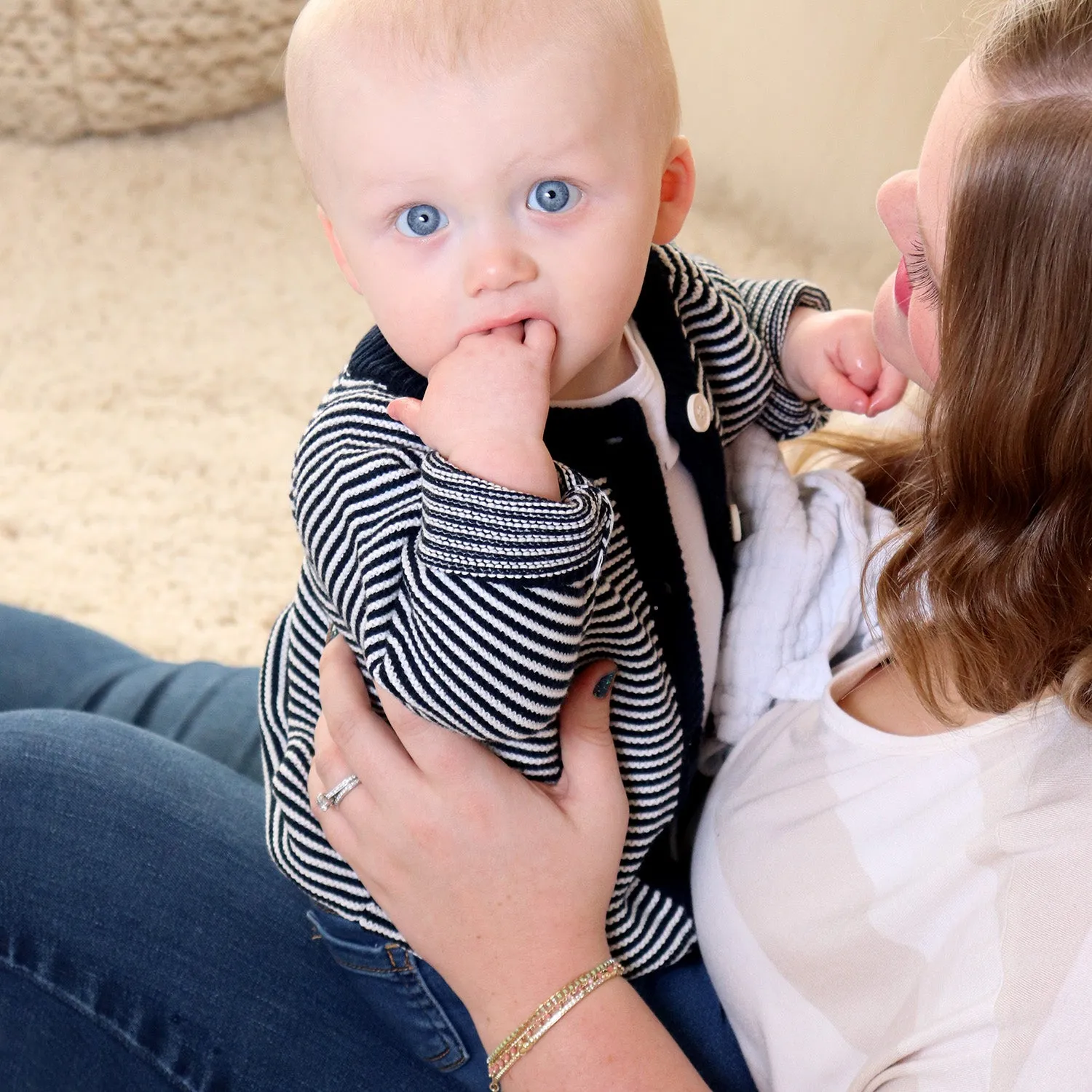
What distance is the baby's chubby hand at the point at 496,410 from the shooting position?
617 mm

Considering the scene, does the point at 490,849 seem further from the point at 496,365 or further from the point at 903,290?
the point at 903,290

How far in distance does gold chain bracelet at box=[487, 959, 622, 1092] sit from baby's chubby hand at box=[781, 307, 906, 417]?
0.47 meters

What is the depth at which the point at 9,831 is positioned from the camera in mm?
816

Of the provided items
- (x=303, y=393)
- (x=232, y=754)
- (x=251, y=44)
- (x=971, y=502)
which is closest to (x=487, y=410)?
(x=971, y=502)

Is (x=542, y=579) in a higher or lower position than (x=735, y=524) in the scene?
higher

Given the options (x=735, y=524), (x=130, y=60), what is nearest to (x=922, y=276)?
(x=735, y=524)

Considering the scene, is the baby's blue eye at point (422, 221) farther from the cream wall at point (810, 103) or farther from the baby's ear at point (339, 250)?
the cream wall at point (810, 103)

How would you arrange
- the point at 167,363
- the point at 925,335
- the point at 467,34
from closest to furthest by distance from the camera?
the point at 467,34 → the point at 925,335 → the point at 167,363

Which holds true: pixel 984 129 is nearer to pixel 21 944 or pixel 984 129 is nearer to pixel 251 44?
pixel 21 944

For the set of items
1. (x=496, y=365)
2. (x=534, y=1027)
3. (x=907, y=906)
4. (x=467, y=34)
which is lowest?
(x=534, y=1027)

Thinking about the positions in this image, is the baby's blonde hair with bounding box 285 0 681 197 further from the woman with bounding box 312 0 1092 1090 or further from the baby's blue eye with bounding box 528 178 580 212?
the woman with bounding box 312 0 1092 1090

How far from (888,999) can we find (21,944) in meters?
0.55

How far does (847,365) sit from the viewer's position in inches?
35.7

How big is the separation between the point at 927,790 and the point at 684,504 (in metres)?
0.25
